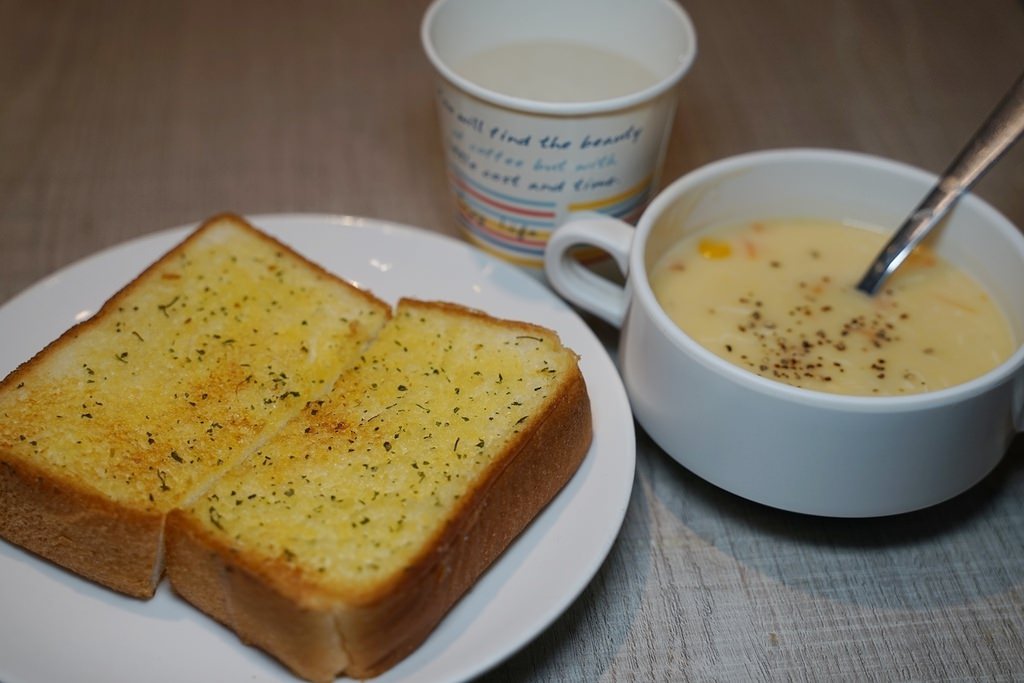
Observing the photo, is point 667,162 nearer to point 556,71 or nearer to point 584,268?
point 556,71

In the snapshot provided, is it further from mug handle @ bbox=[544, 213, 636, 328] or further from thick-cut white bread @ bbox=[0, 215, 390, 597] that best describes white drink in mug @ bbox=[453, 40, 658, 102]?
thick-cut white bread @ bbox=[0, 215, 390, 597]

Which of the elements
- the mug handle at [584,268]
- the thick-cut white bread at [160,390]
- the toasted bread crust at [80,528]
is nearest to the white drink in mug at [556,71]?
the mug handle at [584,268]

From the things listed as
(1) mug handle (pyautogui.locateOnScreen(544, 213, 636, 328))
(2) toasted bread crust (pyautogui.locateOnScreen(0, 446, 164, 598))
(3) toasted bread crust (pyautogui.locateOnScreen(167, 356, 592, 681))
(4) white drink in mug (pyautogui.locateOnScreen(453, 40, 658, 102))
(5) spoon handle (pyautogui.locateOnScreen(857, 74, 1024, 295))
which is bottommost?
(2) toasted bread crust (pyautogui.locateOnScreen(0, 446, 164, 598))

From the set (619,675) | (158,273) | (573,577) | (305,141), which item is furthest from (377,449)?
(305,141)

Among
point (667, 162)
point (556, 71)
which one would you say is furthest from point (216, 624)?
point (667, 162)

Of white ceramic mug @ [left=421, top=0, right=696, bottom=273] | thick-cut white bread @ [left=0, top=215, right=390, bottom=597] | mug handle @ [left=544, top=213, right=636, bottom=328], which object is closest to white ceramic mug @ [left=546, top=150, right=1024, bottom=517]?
mug handle @ [left=544, top=213, right=636, bottom=328]

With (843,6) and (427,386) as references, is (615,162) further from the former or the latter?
(843,6)
